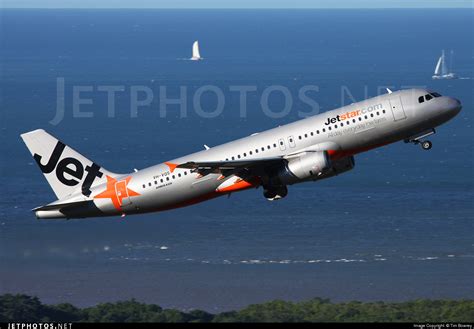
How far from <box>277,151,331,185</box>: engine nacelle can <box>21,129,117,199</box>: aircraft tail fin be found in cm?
1514

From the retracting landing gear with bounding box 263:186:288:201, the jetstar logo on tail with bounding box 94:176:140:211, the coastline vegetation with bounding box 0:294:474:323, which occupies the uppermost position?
the jetstar logo on tail with bounding box 94:176:140:211

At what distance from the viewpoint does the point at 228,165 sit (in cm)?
7719

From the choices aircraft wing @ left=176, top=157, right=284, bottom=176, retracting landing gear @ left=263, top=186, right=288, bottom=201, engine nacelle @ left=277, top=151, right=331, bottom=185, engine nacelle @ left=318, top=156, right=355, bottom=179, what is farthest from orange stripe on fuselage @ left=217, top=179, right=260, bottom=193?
engine nacelle @ left=318, top=156, right=355, bottom=179

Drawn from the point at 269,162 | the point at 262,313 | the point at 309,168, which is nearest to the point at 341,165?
the point at 309,168

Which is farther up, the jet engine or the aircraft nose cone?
the aircraft nose cone

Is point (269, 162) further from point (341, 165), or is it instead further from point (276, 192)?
point (341, 165)

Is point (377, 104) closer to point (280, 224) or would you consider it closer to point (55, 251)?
point (55, 251)

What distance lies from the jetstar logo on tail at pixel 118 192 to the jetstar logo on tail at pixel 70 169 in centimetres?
167

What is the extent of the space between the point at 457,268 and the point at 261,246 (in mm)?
29994

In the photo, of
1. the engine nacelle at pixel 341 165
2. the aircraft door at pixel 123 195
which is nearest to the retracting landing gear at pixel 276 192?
the engine nacelle at pixel 341 165

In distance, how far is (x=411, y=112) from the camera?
7656cm

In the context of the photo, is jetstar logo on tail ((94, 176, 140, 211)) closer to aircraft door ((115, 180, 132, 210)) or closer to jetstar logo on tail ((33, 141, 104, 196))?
aircraft door ((115, 180, 132, 210))

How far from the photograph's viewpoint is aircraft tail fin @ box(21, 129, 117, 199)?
85.2 meters

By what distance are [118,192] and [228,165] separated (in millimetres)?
10616
